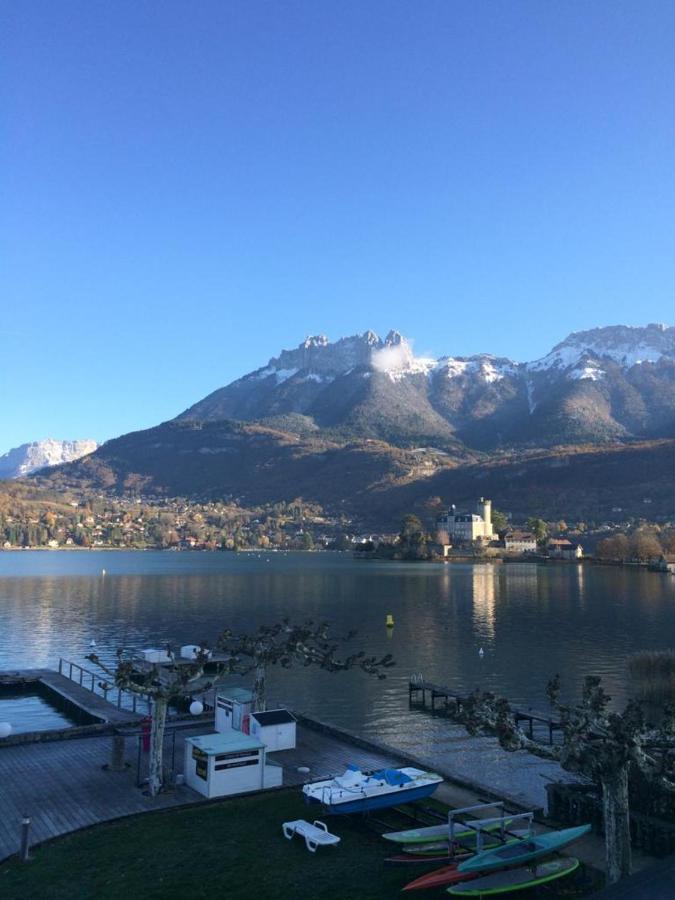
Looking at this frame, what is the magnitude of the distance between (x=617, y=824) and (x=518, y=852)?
285 centimetres

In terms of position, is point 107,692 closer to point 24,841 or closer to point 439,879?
point 24,841

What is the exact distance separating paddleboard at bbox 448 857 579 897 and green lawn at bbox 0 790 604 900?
587mm

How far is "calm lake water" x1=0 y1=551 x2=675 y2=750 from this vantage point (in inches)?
2149

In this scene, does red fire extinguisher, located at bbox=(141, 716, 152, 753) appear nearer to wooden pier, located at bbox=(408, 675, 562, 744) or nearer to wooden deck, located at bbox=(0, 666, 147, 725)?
wooden deck, located at bbox=(0, 666, 147, 725)

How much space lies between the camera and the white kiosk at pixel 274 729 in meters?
31.3

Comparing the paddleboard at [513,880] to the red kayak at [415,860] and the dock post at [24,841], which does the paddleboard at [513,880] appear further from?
the dock post at [24,841]

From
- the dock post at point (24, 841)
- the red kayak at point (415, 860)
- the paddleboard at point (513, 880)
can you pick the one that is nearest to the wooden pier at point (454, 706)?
the red kayak at point (415, 860)

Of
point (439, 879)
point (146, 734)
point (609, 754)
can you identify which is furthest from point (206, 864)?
point (609, 754)

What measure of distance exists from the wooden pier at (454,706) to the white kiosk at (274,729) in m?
13.6

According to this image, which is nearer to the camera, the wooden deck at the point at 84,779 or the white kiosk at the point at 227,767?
the wooden deck at the point at 84,779

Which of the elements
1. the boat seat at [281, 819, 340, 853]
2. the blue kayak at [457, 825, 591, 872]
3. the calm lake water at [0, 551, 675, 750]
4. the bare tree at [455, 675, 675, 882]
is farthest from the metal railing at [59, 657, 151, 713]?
the bare tree at [455, 675, 675, 882]

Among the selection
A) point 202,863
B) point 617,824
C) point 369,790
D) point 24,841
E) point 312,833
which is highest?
point 617,824

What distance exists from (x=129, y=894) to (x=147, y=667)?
4279 centimetres

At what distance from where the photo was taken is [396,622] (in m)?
91.6
